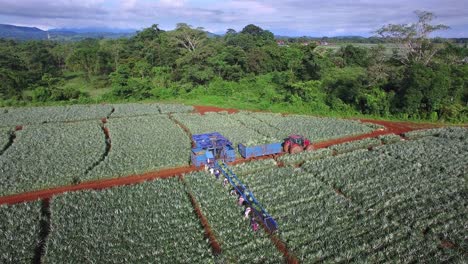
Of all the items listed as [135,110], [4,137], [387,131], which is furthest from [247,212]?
[135,110]

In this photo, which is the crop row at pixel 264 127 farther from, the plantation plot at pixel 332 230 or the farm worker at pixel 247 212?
the farm worker at pixel 247 212

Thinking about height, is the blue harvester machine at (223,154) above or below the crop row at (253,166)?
above

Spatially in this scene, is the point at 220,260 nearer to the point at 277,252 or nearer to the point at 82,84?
the point at 277,252

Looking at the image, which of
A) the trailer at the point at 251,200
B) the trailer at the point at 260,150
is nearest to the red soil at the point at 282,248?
the trailer at the point at 251,200

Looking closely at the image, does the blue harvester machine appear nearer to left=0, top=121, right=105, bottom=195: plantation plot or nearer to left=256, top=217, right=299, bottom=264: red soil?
left=256, top=217, right=299, bottom=264: red soil

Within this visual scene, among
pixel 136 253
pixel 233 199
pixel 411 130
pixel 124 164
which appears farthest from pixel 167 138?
pixel 411 130
